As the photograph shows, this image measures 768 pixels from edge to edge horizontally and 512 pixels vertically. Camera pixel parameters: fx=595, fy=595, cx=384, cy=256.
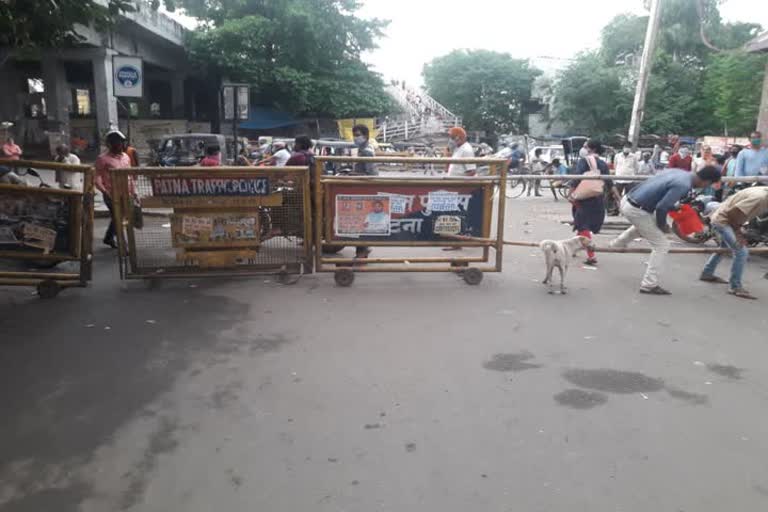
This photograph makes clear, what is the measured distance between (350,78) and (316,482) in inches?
1430

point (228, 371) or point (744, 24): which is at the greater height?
Result: point (744, 24)

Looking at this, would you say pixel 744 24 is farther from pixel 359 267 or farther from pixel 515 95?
pixel 359 267

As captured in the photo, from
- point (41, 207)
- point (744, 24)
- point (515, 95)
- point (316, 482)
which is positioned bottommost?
point (316, 482)

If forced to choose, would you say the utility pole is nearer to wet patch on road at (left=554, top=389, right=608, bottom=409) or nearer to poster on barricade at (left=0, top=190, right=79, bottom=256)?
wet patch on road at (left=554, top=389, right=608, bottom=409)

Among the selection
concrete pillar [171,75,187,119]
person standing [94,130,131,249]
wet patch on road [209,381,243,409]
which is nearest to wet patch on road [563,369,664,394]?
wet patch on road [209,381,243,409]

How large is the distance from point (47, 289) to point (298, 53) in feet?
103

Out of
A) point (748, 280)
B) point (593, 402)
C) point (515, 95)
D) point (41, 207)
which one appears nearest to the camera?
point (593, 402)

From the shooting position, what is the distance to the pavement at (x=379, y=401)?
9.82 ft

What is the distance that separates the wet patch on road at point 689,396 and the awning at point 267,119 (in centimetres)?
3457

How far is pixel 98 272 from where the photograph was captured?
24.0 ft

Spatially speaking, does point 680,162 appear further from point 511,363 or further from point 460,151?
point 511,363

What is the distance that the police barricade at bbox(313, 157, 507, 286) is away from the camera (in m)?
6.70

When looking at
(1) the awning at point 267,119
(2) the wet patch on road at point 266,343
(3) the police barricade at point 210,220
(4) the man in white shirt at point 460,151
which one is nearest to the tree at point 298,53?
(1) the awning at point 267,119

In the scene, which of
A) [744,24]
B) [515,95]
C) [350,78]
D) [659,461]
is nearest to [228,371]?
[659,461]
